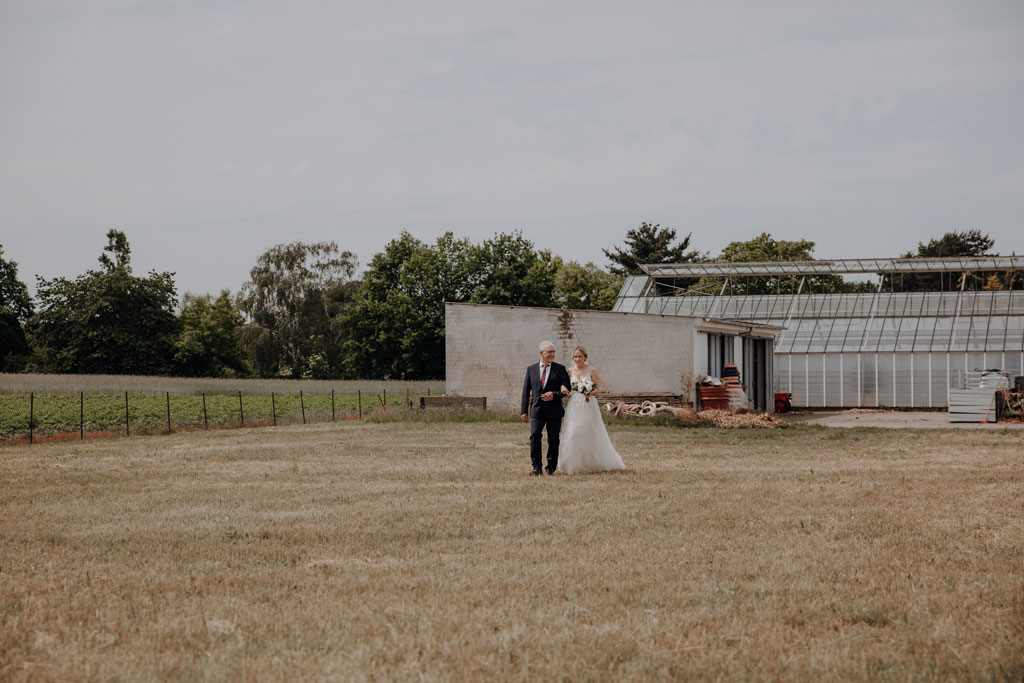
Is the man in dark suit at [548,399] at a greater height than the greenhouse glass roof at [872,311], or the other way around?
the greenhouse glass roof at [872,311]

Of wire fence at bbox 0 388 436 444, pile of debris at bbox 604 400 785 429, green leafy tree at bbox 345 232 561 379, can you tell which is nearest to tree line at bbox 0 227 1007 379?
green leafy tree at bbox 345 232 561 379

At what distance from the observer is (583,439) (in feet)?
46.2

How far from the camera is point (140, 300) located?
69.9m

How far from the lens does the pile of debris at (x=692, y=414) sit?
2711 cm

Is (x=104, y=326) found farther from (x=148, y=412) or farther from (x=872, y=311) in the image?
(x=872, y=311)

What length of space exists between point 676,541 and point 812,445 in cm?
1303

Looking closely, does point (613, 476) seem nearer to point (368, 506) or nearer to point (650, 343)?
point (368, 506)

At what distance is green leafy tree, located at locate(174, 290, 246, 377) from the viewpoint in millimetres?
70562

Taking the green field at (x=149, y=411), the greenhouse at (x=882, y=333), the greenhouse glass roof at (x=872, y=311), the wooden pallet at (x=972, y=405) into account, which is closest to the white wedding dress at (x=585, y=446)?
the green field at (x=149, y=411)

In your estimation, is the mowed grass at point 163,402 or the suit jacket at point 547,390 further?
the mowed grass at point 163,402

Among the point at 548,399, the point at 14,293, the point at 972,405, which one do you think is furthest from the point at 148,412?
the point at 14,293

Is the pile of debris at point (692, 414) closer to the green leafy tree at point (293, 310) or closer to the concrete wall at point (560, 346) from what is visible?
the concrete wall at point (560, 346)

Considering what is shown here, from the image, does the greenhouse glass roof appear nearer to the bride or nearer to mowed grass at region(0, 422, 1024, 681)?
the bride

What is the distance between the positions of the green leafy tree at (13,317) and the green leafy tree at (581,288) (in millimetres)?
35407
